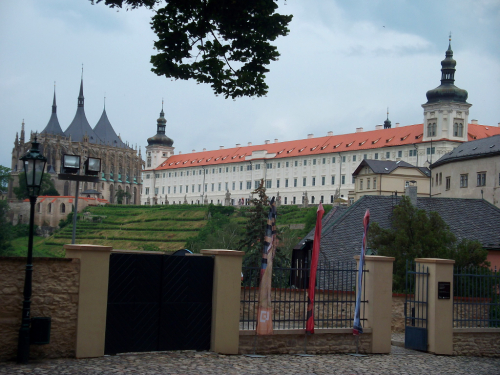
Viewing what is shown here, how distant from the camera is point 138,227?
3903 inches

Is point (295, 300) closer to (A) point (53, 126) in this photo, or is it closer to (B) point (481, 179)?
(B) point (481, 179)

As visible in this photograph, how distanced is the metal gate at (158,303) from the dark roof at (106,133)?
140 metres

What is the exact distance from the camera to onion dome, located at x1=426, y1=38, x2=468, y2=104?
8525cm

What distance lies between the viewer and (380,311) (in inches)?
506

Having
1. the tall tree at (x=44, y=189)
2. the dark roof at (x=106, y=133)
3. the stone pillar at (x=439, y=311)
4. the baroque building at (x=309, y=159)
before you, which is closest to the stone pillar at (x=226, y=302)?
the stone pillar at (x=439, y=311)

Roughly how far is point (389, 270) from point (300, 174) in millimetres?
86439

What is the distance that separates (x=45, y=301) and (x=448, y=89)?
268ft

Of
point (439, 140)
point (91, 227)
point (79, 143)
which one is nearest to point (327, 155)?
point (439, 140)

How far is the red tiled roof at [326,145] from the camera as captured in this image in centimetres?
8850

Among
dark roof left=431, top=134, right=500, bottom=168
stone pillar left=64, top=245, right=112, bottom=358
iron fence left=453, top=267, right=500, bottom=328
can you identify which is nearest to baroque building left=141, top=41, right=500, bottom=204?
dark roof left=431, top=134, right=500, bottom=168

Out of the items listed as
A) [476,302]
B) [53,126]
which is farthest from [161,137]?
[476,302]

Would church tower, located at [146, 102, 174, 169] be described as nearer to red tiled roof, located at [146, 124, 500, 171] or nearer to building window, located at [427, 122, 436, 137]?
red tiled roof, located at [146, 124, 500, 171]

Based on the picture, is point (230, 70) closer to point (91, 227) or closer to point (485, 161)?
point (485, 161)

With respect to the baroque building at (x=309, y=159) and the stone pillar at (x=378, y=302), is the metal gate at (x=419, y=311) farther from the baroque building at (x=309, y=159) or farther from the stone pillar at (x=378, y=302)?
the baroque building at (x=309, y=159)
